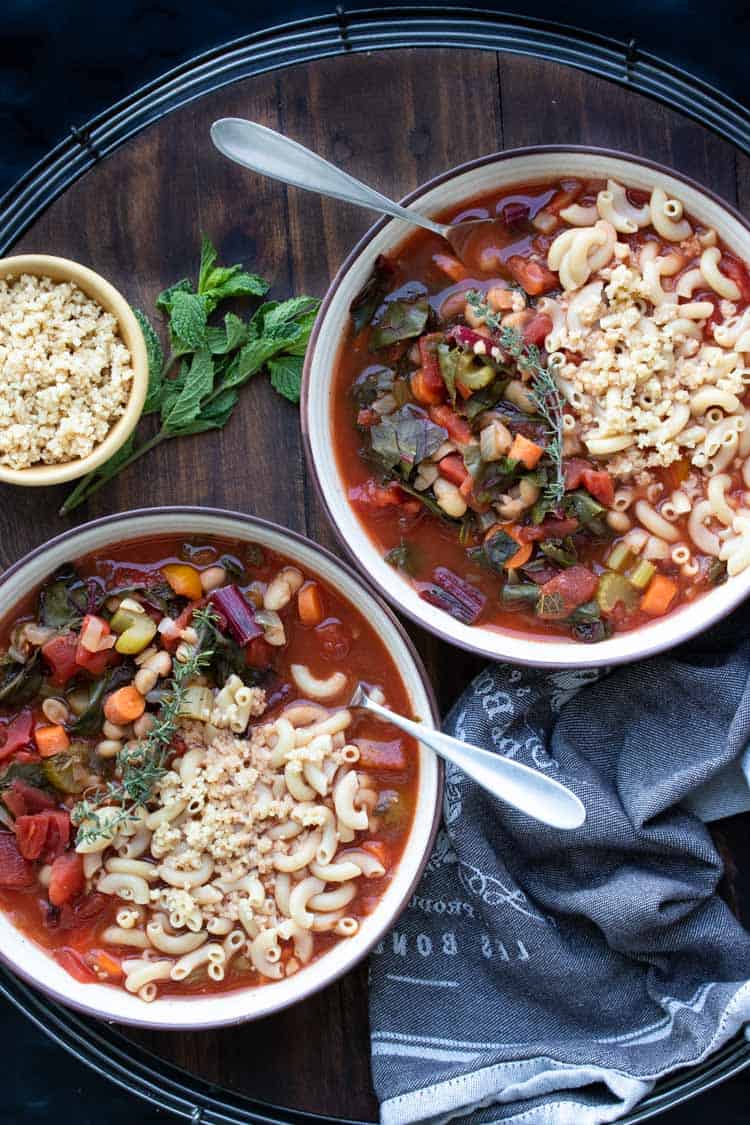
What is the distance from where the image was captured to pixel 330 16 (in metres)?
3.89

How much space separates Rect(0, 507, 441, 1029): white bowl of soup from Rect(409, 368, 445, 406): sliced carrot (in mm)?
617

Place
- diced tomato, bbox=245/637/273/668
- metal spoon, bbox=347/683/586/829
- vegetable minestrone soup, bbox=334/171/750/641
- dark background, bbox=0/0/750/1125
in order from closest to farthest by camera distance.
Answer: metal spoon, bbox=347/683/586/829 → vegetable minestrone soup, bbox=334/171/750/641 → diced tomato, bbox=245/637/273/668 → dark background, bbox=0/0/750/1125

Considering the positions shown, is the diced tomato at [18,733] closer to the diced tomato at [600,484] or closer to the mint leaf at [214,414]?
the mint leaf at [214,414]

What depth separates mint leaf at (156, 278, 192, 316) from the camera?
3.88 m

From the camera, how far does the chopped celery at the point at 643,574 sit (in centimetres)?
379

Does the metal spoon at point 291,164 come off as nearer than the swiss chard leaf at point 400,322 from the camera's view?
Yes

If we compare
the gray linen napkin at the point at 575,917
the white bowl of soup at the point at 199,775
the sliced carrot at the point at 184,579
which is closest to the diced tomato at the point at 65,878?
the white bowl of soup at the point at 199,775

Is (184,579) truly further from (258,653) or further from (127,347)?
(127,347)

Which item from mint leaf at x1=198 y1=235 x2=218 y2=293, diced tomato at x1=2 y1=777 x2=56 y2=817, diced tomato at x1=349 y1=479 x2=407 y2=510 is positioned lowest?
diced tomato at x1=2 y1=777 x2=56 y2=817

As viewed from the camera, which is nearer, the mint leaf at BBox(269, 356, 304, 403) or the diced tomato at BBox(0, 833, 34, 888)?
the diced tomato at BBox(0, 833, 34, 888)

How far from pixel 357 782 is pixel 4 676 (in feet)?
3.88

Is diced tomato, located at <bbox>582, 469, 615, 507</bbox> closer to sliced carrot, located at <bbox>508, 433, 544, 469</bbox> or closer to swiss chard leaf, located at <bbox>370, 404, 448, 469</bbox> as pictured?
sliced carrot, located at <bbox>508, 433, 544, 469</bbox>

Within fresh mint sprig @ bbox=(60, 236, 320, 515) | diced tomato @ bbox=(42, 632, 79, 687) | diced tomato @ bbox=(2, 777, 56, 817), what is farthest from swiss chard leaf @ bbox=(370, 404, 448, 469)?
diced tomato @ bbox=(2, 777, 56, 817)

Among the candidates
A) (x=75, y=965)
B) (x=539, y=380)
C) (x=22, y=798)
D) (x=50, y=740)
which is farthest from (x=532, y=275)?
(x=75, y=965)
